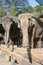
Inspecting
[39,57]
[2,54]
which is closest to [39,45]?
[39,57]

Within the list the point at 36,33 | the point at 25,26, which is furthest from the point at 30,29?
the point at 36,33

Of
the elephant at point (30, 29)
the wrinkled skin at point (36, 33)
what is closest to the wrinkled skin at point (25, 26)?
the elephant at point (30, 29)

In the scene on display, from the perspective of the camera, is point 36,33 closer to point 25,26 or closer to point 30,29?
point 30,29

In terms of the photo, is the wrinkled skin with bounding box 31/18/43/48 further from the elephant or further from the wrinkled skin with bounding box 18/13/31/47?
the wrinkled skin with bounding box 18/13/31/47

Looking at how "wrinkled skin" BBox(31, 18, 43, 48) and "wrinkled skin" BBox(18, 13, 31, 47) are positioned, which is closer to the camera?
"wrinkled skin" BBox(18, 13, 31, 47)

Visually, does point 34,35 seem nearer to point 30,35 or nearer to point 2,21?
point 30,35

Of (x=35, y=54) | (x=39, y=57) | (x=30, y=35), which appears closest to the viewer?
(x=39, y=57)

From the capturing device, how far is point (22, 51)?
4.56 meters

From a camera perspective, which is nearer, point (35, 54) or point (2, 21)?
point (35, 54)

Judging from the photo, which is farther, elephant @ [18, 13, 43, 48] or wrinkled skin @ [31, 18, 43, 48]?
wrinkled skin @ [31, 18, 43, 48]

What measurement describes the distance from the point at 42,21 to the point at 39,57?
56.5 inches

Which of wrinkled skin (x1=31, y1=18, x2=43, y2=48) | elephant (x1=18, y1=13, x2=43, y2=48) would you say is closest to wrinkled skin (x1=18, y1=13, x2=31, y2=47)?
elephant (x1=18, y1=13, x2=43, y2=48)

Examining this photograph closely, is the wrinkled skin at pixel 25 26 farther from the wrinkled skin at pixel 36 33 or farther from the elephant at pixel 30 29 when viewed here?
the wrinkled skin at pixel 36 33

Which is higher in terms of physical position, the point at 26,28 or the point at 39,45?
the point at 26,28
